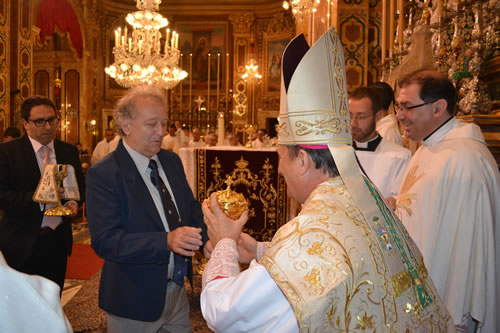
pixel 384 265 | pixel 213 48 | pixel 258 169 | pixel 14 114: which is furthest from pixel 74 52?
pixel 384 265

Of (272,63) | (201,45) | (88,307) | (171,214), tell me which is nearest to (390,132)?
(171,214)

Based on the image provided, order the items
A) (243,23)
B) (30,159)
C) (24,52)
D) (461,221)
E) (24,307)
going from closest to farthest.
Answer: (24,307), (461,221), (30,159), (24,52), (243,23)

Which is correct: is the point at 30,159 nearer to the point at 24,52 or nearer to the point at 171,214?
the point at 171,214

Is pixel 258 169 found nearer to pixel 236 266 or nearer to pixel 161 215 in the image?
pixel 161 215

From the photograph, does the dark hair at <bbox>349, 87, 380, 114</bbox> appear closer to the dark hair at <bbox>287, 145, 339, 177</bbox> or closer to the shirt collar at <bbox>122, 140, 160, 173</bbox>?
the shirt collar at <bbox>122, 140, 160, 173</bbox>

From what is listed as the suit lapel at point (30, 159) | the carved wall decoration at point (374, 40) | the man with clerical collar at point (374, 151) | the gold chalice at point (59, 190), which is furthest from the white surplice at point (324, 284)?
the carved wall decoration at point (374, 40)

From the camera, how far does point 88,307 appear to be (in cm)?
442

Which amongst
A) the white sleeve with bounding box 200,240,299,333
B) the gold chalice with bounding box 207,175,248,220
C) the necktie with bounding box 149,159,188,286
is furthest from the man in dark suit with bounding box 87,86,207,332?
the white sleeve with bounding box 200,240,299,333

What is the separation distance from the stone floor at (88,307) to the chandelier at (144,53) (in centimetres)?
493

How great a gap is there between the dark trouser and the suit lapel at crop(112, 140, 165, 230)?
3.80 ft

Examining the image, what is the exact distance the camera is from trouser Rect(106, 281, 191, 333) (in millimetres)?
2217

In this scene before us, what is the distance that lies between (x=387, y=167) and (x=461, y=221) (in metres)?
0.98

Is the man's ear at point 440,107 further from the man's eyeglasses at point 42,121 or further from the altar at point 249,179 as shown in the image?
the altar at point 249,179

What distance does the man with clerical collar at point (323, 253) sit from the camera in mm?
1268
